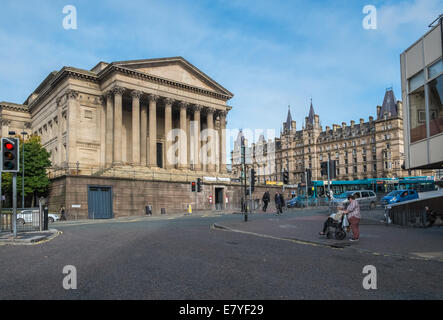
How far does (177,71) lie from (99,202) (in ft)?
72.1

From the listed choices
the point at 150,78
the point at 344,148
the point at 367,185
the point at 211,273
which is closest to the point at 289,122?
the point at 344,148

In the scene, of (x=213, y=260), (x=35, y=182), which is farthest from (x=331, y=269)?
(x=35, y=182)

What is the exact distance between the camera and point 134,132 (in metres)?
47.9

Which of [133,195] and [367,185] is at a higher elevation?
[367,185]

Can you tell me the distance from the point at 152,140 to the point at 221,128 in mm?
13615

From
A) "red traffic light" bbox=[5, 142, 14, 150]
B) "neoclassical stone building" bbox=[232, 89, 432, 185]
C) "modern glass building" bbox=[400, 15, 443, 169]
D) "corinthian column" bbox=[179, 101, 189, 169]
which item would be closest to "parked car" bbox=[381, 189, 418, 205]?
"modern glass building" bbox=[400, 15, 443, 169]

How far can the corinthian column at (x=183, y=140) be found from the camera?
2083 inches

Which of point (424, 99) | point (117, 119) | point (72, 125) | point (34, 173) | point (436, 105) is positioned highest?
point (117, 119)

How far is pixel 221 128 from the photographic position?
195 feet

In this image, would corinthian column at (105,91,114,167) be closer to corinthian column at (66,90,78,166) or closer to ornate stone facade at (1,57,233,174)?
ornate stone facade at (1,57,233,174)

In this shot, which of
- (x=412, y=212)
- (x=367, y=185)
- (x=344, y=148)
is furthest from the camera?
(x=344, y=148)

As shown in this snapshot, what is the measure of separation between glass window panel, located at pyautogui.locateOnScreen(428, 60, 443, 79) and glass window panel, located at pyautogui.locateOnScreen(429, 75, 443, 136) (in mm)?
240

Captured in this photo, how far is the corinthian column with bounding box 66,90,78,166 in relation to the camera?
46.8m

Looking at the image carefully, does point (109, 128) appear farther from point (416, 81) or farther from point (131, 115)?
point (416, 81)
